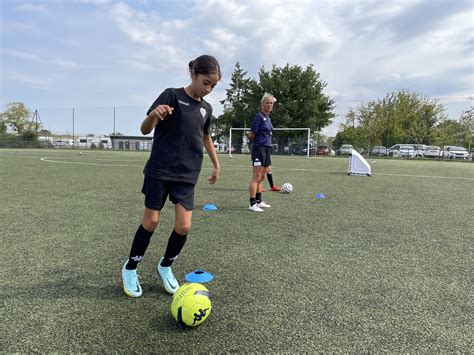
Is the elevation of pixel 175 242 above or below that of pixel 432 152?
below

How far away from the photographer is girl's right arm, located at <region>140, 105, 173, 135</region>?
243 cm

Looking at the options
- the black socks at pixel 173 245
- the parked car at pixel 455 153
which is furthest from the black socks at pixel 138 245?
the parked car at pixel 455 153

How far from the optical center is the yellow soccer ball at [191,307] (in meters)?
2.20

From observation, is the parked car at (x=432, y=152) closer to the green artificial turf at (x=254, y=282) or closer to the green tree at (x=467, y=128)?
the green tree at (x=467, y=128)

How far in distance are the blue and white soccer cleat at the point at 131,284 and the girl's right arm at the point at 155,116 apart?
1188 millimetres

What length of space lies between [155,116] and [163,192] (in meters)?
0.61

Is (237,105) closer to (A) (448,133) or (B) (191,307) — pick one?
(A) (448,133)

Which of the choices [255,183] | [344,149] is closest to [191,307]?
[255,183]

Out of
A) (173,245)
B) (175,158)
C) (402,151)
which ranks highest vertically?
(402,151)

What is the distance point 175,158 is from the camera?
2668 mm

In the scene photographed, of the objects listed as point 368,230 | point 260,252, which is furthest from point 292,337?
point 368,230

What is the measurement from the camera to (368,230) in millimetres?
4793

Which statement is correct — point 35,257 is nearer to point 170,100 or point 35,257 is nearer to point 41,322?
point 41,322

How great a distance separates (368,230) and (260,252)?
1.95 meters
